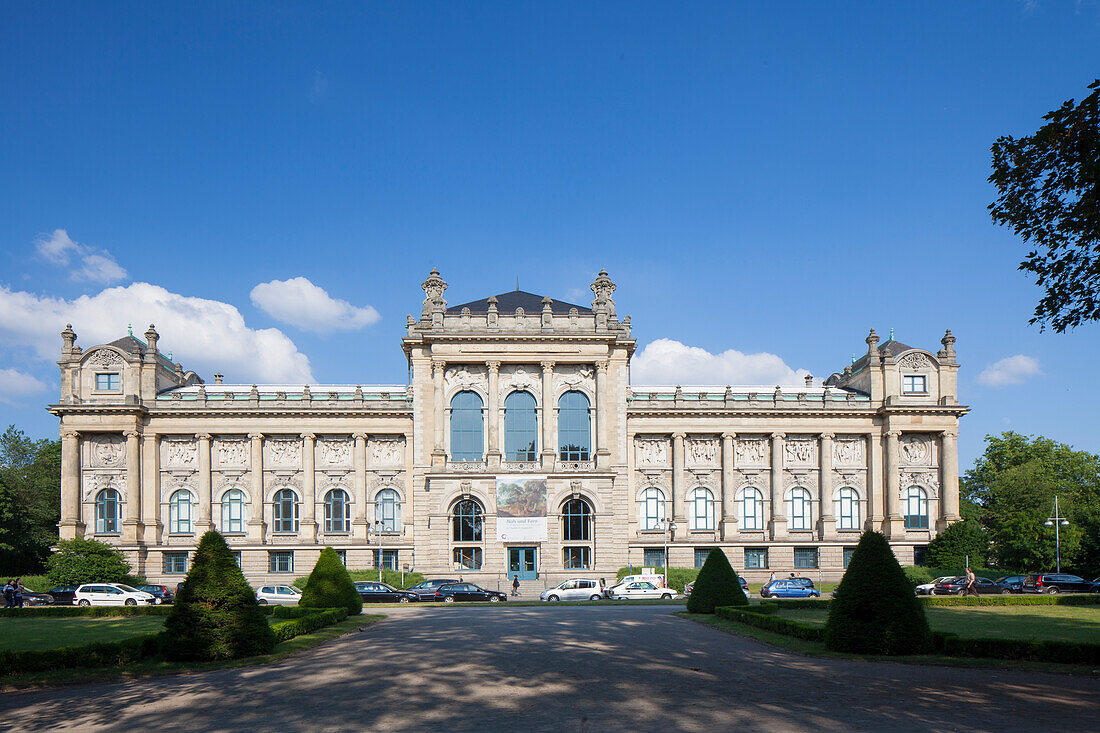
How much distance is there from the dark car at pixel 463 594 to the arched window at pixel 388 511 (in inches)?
752

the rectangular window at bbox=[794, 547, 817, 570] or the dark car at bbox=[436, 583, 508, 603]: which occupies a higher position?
the dark car at bbox=[436, 583, 508, 603]

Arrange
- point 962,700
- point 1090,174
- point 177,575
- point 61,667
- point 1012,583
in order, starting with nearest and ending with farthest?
1. point 962,700
2. point 1090,174
3. point 61,667
4. point 1012,583
5. point 177,575

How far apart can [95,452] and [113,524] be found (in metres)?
5.85

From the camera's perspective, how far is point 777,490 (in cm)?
7012

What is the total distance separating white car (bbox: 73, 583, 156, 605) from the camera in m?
48.5

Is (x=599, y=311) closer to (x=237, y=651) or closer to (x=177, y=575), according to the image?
(x=177, y=575)

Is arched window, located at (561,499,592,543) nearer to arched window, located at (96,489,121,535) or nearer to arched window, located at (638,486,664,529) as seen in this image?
arched window, located at (638,486,664,529)

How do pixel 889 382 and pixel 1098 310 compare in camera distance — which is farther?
pixel 889 382

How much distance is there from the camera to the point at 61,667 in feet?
72.8

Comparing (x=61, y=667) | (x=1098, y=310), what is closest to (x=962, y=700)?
(x=1098, y=310)

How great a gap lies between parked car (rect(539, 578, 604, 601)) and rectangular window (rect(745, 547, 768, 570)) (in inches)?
878

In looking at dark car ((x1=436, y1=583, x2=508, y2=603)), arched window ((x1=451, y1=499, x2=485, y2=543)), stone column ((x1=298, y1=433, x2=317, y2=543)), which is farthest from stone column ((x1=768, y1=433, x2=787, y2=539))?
stone column ((x1=298, y1=433, x2=317, y2=543))

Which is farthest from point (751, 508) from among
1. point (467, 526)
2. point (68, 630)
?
point (68, 630)

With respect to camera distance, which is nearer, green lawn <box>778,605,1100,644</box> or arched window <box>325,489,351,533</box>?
green lawn <box>778,605,1100,644</box>
